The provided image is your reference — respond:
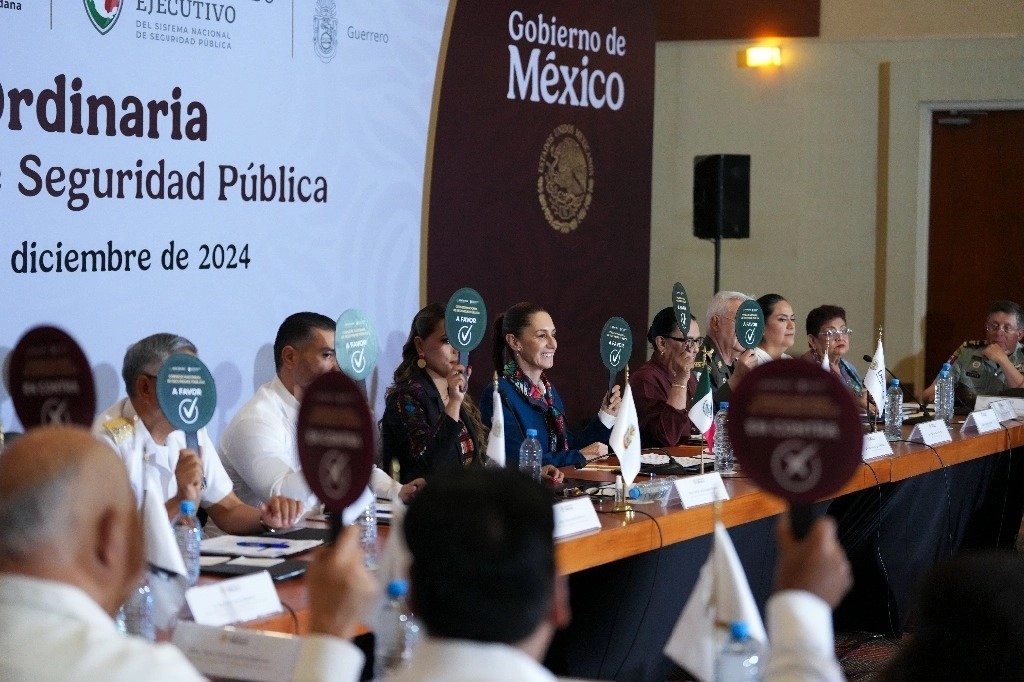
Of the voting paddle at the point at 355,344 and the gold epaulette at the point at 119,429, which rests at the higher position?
the voting paddle at the point at 355,344

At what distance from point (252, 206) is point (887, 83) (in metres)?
4.45

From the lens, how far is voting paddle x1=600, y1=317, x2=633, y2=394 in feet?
15.2

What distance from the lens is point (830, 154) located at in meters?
8.23

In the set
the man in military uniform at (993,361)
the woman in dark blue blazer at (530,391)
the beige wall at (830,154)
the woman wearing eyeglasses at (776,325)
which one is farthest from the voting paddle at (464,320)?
the beige wall at (830,154)

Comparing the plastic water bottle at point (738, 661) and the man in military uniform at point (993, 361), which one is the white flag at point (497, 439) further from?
the man in military uniform at point (993, 361)

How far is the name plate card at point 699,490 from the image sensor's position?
3684mm

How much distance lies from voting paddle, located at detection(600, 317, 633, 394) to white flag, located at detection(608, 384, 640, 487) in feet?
2.23

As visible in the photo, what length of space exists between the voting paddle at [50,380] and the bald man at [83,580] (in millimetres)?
578

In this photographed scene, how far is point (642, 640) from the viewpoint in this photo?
3811mm

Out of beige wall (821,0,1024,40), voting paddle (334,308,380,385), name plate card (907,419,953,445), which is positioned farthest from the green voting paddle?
beige wall (821,0,1024,40)

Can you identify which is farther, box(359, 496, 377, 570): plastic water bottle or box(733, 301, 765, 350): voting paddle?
box(733, 301, 765, 350): voting paddle

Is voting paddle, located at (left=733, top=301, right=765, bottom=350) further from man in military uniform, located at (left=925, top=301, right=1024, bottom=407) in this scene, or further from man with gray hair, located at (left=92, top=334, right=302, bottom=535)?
man with gray hair, located at (left=92, top=334, right=302, bottom=535)

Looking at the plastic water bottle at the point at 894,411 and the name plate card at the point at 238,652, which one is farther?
the plastic water bottle at the point at 894,411

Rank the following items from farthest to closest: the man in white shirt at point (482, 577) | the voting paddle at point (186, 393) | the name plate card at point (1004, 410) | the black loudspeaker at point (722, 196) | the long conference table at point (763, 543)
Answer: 1. the black loudspeaker at point (722, 196)
2. the name plate card at point (1004, 410)
3. the long conference table at point (763, 543)
4. the voting paddle at point (186, 393)
5. the man in white shirt at point (482, 577)
